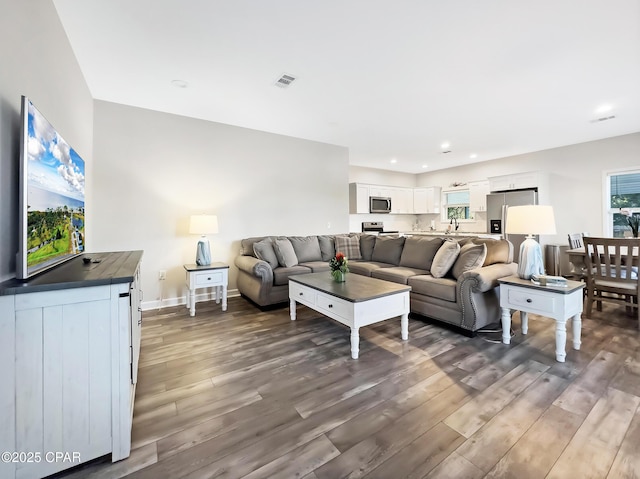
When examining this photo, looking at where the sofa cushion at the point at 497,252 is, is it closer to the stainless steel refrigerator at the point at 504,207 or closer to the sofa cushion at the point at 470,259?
the sofa cushion at the point at 470,259

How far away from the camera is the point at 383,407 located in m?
1.83

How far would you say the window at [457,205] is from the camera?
7.53m

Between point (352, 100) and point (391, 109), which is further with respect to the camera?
point (391, 109)

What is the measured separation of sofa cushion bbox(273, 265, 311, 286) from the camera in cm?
391

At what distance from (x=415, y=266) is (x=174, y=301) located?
3.41 m

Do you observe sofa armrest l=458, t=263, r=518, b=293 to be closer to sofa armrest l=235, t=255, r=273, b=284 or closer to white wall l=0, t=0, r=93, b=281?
sofa armrest l=235, t=255, r=273, b=284

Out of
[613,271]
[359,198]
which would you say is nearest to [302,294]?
[613,271]

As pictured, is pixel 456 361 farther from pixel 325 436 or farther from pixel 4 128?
pixel 4 128

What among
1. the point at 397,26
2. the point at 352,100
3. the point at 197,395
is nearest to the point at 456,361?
the point at 197,395

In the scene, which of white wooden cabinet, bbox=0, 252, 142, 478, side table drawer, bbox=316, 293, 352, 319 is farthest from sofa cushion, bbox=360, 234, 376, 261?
white wooden cabinet, bbox=0, 252, 142, 478

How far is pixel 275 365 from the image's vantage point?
7.85ft

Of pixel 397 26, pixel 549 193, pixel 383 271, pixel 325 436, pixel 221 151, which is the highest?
pixel 397 26

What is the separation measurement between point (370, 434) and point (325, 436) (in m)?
0.25

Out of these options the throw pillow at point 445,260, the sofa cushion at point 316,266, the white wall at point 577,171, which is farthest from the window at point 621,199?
the sofa cushion at point 316,266
